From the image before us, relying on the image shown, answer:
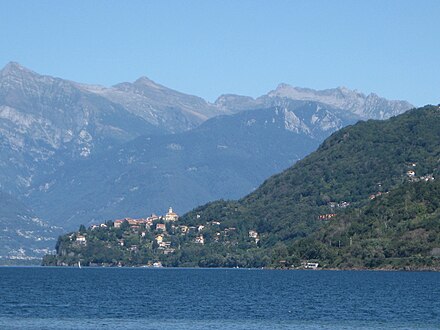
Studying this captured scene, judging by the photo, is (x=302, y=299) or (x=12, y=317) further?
(x=302, y=299)

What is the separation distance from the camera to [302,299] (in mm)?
165500

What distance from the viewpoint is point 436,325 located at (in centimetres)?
12294

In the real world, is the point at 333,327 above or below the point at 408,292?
below

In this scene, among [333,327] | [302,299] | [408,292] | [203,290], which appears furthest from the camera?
[203,290]

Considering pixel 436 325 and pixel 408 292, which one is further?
pixel 408 292

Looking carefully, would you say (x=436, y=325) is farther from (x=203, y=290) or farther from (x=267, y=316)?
(x=203, y=290)

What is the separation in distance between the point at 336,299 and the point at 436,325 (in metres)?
40.9

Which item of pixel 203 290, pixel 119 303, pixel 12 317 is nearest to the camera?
pixel 12 317

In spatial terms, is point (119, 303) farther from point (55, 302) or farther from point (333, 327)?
point (333, 327)

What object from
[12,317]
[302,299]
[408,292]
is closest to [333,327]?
[12,317]

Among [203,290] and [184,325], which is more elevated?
[203,290]

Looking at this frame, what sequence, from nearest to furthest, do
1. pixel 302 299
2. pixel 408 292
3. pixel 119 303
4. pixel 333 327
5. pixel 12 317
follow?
pixel 333 327 → pixel 12 317 → pixel 119 303 → pixel 302 299 → pixel 408 292

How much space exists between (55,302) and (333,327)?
156 ft

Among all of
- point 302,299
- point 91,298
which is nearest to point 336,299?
point 302,299
